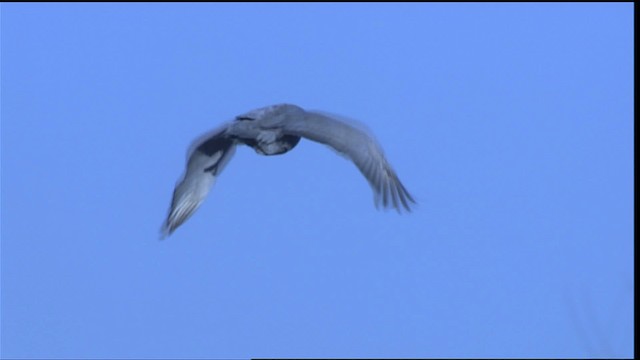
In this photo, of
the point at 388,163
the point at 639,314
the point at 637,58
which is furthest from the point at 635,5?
the point at 388,163

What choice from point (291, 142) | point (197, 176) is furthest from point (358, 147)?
point (197, 176)

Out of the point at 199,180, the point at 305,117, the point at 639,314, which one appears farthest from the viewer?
the point at 639,314

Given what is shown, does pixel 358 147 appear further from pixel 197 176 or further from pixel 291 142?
pixel 197 176

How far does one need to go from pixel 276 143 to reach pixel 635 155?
1.13 m

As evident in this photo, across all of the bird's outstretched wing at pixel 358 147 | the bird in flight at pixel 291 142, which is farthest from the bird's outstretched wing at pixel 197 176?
the bird's outstretched wing at pixel 358 147

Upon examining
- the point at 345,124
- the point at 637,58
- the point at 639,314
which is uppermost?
the point at 637,58

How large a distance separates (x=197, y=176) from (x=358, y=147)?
243 mm

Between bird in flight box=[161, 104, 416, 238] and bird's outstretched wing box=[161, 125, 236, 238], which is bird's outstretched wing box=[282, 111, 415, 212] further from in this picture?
bird's outstretched wing box=[161, 125, 236, 238]

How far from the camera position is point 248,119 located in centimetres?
192

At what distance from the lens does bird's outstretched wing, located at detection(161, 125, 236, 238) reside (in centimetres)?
200

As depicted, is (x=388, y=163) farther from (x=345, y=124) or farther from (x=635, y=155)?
(x=635, y=155)

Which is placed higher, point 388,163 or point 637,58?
point 637,58

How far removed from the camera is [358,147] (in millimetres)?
1932

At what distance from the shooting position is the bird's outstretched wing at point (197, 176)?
6.56 ft
